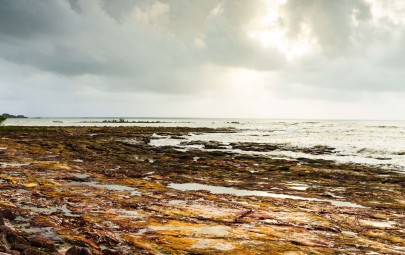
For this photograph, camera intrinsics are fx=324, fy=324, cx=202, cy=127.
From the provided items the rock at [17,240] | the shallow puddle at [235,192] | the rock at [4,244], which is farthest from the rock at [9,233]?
the shallow puddle at [235,192]

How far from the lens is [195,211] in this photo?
12867 mm

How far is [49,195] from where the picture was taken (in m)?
14.5

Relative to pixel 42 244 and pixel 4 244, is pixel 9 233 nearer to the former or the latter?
pixel 4 244

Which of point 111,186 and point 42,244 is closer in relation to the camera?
point 42,244

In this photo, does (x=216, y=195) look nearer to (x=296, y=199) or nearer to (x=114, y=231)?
(x=296, y=199)

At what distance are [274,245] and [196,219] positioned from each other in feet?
10.9

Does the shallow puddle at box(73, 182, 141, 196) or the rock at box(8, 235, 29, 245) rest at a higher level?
the rock at box(8, 235, 29, 245)

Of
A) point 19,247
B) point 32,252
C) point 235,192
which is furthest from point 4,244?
point 235,192

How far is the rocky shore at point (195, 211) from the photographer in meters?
9.22

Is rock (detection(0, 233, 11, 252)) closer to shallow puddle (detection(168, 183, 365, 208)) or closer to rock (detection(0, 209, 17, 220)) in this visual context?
rock (detection(0, 209, 17, 220))

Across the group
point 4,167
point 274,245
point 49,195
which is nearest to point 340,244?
point 274,245

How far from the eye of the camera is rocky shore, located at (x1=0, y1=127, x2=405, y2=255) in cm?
922

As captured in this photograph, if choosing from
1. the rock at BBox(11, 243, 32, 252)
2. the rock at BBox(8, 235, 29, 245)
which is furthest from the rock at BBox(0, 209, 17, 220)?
the rock at BBox(11, 243, 32, 252)

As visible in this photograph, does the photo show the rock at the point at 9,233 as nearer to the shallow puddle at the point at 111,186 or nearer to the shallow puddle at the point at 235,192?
the shallow puddle at the point at 111,186
